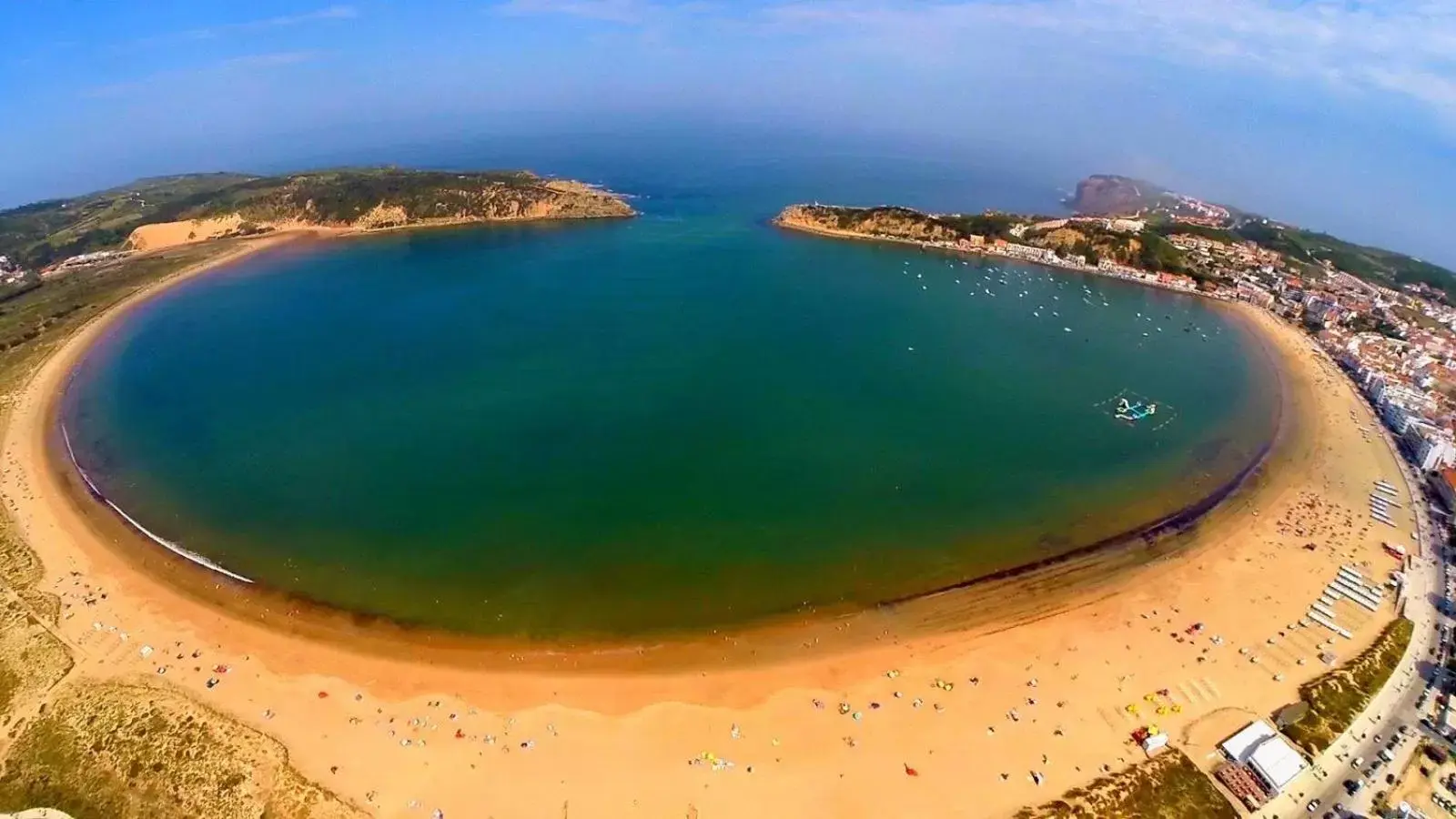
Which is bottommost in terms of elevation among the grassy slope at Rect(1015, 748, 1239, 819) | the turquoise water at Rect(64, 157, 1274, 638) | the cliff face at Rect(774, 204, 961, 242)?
the grassy slope at Rect(1015, 748, 1239, 819)

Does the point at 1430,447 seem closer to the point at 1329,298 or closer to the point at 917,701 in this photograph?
the point at 1329,298

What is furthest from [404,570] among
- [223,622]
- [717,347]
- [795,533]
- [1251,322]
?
[1251,322]

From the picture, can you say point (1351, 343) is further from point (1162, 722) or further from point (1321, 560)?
point (1162, 722)

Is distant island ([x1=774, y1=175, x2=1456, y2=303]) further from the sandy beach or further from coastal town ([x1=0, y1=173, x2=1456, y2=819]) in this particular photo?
the sandy beach

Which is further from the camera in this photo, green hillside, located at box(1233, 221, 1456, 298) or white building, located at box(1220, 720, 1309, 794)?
green hillside, located at box(1233, 221, 1456, 298)

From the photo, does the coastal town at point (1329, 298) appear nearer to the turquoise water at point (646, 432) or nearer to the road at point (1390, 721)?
the turquoise water at point (646, 432)

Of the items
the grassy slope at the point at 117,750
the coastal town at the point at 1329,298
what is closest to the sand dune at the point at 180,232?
the grassy slope at the point at 117,750

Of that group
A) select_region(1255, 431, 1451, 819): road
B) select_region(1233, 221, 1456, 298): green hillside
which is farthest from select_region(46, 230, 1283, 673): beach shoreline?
select_region(1233, 221, 1456, 298): green hillside
